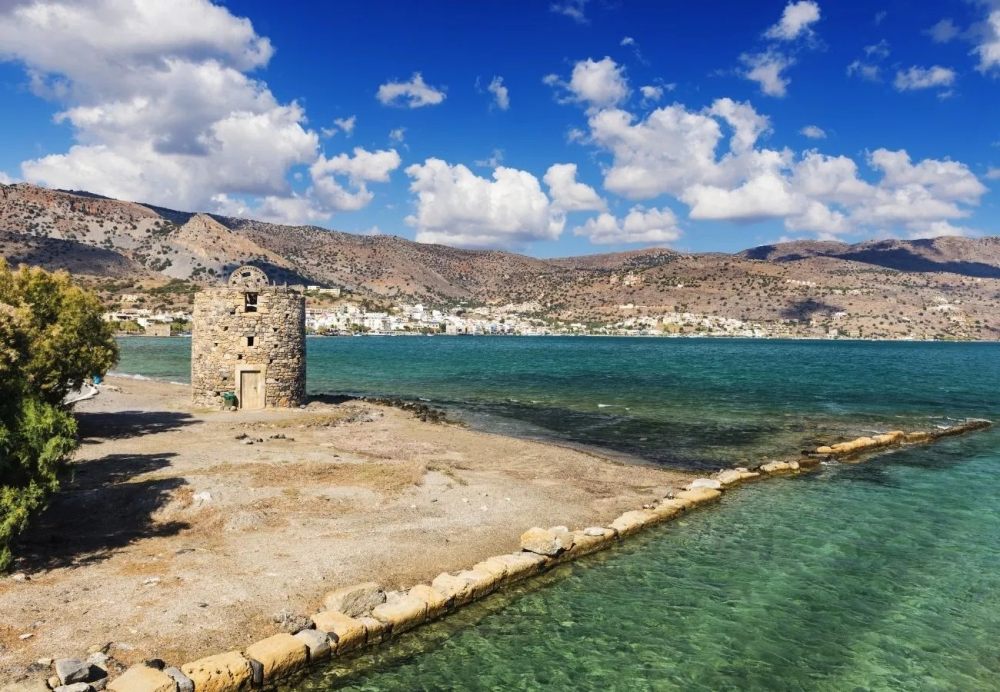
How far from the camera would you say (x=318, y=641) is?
29.7 ft

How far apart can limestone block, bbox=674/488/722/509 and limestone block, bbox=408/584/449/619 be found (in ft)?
28.2

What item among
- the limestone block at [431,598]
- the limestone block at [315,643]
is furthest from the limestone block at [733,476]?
the limestone block at [315,643]

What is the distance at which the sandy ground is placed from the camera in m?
9.37

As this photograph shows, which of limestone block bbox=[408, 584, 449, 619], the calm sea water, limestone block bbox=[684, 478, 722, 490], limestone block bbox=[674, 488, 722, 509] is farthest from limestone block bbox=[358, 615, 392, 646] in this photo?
limestone block bbox=[684, 478, 722, 490]

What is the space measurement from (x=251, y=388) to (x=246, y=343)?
2.16 m

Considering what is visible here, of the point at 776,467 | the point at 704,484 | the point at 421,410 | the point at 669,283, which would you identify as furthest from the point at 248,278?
the point at 669,283

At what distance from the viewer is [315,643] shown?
29.5 ft

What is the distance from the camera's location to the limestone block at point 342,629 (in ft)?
30.5

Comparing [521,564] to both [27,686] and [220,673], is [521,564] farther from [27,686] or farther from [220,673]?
[27,686]

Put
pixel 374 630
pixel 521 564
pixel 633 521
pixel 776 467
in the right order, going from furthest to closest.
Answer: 1. pixel 776 467
2. pixel 633 521
3. pixel 521 564
4. pixel 374 630

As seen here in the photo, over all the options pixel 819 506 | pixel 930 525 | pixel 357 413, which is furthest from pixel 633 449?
pixel 357 413

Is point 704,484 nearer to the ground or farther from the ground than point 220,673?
nearer to the ground

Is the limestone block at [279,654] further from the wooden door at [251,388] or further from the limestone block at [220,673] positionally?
the wooden door at [251,388]

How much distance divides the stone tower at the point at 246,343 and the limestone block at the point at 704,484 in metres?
19.0
